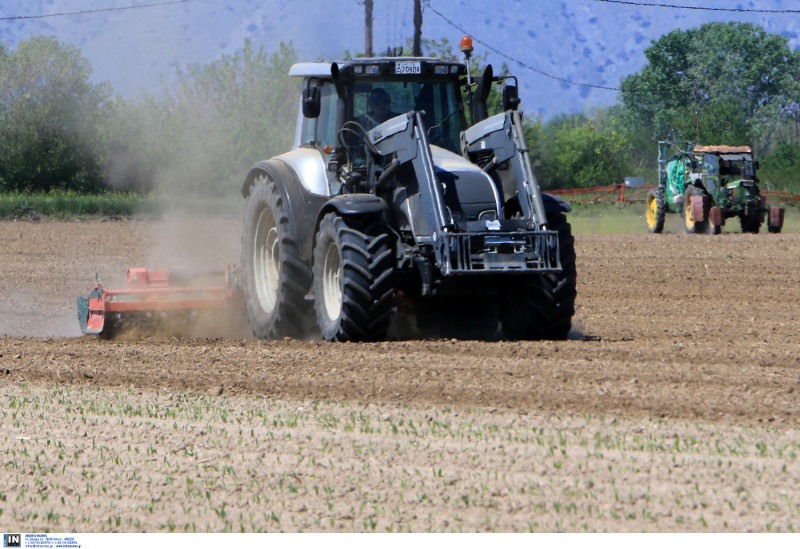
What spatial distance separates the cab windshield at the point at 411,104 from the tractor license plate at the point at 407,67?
0.14 metres

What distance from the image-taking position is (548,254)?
8594mm

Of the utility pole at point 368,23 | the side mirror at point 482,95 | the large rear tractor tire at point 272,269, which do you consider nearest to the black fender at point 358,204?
the large rear tractor tire at point 272,269

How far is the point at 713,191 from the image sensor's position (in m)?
26.8

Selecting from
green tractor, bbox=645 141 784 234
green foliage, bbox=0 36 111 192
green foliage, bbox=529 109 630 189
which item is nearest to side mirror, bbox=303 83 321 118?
green tractor, bbox=645 141 784 234

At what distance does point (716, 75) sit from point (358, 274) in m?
82.1

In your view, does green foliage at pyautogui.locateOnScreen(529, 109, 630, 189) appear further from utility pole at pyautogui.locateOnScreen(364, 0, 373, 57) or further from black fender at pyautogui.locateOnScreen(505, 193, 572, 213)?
black fender at pyautogui.locateOnScreen(505, 193, 572, 213)

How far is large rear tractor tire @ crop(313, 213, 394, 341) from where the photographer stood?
28.2 ft

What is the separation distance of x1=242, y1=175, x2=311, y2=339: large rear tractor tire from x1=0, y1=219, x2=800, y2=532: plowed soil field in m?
0.39

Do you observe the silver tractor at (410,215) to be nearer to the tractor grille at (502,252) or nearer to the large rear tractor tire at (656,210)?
the tractor grille at (502,252)

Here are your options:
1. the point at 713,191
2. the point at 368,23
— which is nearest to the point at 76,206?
the point at 368,23

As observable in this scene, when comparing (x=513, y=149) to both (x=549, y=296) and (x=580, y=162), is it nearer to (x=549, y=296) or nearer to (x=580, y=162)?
(x=549, y=296)

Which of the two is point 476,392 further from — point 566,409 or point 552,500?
point 552,500

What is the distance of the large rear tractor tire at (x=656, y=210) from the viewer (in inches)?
1096

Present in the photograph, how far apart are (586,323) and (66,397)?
5782 mm
